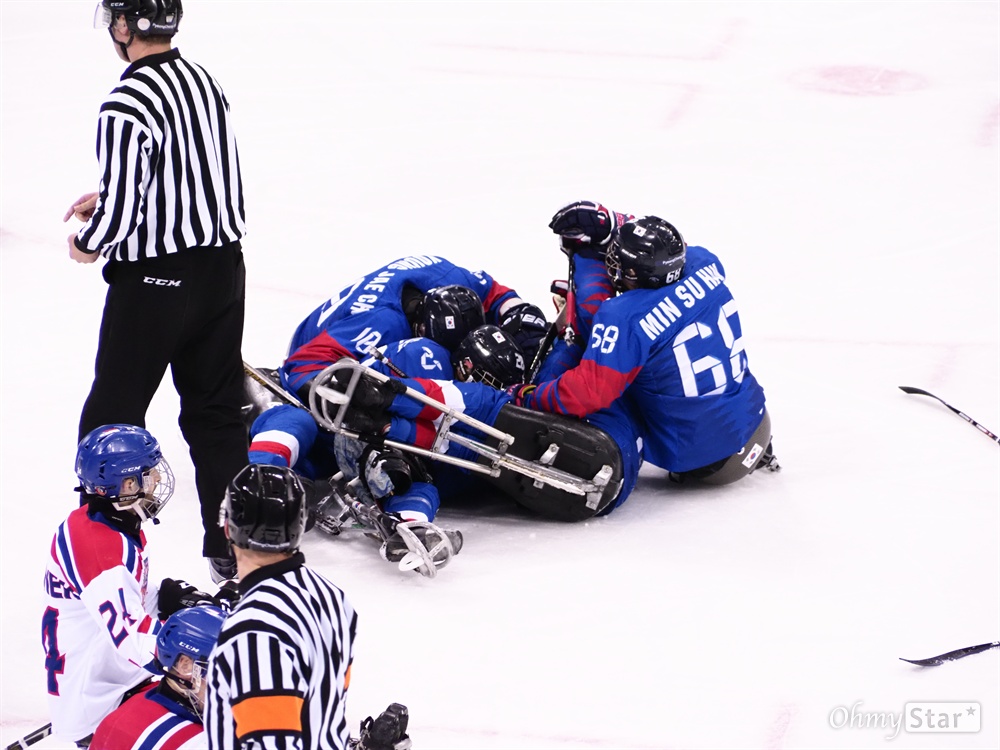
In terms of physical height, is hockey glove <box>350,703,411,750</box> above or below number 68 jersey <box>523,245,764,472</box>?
above

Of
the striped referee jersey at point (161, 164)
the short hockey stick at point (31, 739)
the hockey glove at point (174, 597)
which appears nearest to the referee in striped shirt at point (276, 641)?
the hockey glove at point (174, 597)

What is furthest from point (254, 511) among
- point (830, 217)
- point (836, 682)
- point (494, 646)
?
point (830, 217)

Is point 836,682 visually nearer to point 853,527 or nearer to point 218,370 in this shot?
point 853,527

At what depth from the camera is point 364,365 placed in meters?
4.50

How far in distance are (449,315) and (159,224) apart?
1367 millimetres

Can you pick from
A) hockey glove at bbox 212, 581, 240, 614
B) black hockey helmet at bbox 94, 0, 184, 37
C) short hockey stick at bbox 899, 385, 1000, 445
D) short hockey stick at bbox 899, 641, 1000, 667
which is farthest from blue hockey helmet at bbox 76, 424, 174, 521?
short hockey stick at bbox 899, 385, 1000, 445

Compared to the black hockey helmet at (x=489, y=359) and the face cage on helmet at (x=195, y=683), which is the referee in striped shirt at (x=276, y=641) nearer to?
the face cage on helmet at (x=195, y=683)

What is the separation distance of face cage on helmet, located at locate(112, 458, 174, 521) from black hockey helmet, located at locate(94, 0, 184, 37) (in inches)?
48.5

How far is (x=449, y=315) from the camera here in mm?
4992

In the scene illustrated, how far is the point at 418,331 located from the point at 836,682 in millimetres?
1962

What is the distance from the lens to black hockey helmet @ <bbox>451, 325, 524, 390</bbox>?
15.8 ft

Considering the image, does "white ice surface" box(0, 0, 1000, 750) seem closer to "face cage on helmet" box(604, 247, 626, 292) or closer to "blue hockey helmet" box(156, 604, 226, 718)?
"face cage on helmet" box(604, 247, 626, 292)

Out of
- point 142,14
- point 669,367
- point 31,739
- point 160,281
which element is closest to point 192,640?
point 31,739

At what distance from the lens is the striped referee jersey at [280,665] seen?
2.32 meters
